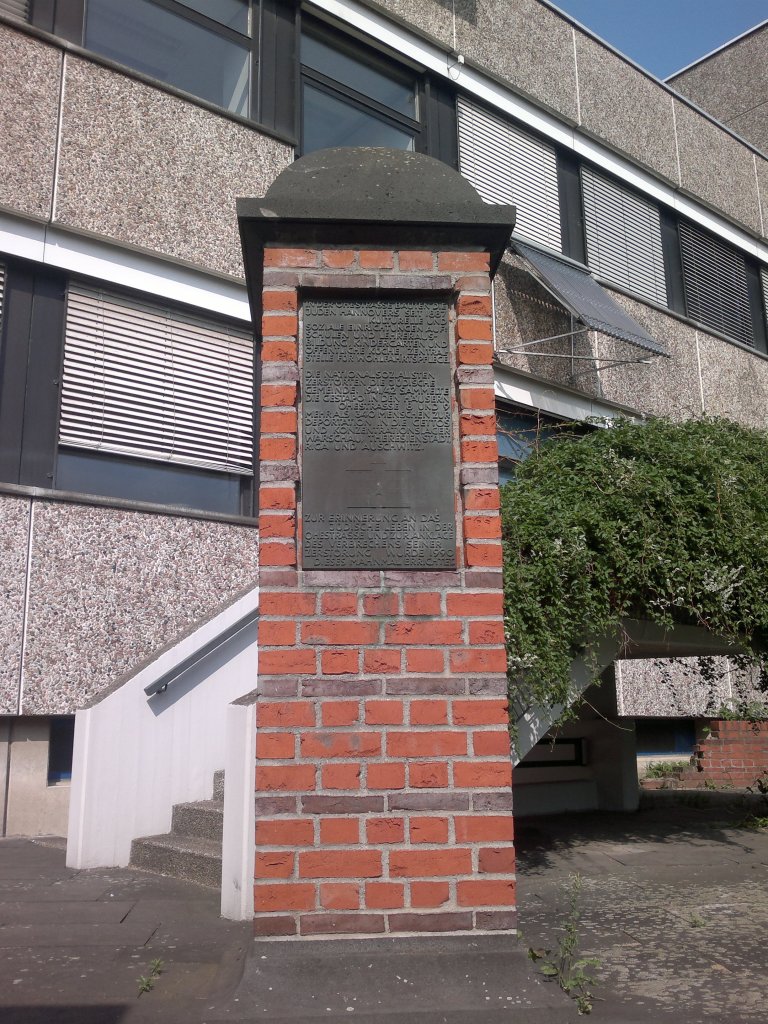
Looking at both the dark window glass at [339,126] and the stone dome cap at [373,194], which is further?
the dark window glass at [339,126]

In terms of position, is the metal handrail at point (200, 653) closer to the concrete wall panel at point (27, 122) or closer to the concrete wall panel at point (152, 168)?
the concrete wall panel at point (152, 168)

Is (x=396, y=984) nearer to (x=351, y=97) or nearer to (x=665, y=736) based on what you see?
(x=351, y=97)

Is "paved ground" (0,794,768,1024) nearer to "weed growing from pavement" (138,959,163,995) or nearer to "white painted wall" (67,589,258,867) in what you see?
"weed growing from pavement" (138,959,163,995)

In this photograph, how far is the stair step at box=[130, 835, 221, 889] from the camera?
4.67m

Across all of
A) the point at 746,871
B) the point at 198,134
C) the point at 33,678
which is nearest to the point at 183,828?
the point at 33,678

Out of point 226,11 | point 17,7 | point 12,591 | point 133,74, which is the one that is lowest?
point 12,591

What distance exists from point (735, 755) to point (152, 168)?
8.15 m

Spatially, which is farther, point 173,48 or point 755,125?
point 755,125

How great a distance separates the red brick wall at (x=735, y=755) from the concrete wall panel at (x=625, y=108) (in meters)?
7.18

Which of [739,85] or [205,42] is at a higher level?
[739,85]

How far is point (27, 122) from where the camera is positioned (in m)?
6.72

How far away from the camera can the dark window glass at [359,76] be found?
899 cm

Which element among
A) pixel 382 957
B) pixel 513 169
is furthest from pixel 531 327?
pixel 382 957

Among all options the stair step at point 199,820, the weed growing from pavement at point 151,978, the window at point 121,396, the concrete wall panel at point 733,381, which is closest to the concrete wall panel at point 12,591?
the window at point 121,396
